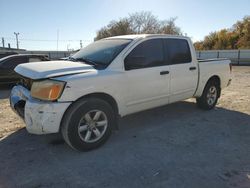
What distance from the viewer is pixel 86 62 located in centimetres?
451

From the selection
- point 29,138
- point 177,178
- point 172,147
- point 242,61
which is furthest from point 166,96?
point 242,61

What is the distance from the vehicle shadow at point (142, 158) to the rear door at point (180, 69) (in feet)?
2.33

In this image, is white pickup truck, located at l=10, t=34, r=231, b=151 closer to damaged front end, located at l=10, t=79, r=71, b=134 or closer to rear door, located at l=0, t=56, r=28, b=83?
damaged front end, located at l=10, t=79, r=71, b=134

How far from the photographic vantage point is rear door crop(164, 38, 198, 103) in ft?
17.2

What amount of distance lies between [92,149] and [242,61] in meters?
27.7

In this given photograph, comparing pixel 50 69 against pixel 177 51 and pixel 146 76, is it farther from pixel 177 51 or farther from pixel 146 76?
pixel 177 51

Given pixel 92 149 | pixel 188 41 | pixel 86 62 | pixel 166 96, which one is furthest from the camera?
pixel 188 41

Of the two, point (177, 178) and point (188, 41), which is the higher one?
point (188, 41)

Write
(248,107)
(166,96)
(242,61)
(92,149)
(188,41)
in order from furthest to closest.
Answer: (242,61) < (248,107) < (188,41) < (166,96) < (92,149)

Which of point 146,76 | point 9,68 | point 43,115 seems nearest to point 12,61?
point 9,68

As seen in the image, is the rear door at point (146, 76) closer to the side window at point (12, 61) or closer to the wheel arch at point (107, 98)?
the wheel arch at point (107, 98)

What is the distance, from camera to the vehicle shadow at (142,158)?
126 inches

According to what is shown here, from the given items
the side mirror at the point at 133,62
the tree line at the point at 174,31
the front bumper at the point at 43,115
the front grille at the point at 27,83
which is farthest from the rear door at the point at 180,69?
the tree line at the point at 174,31

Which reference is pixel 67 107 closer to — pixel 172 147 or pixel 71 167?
pixel 71 167
